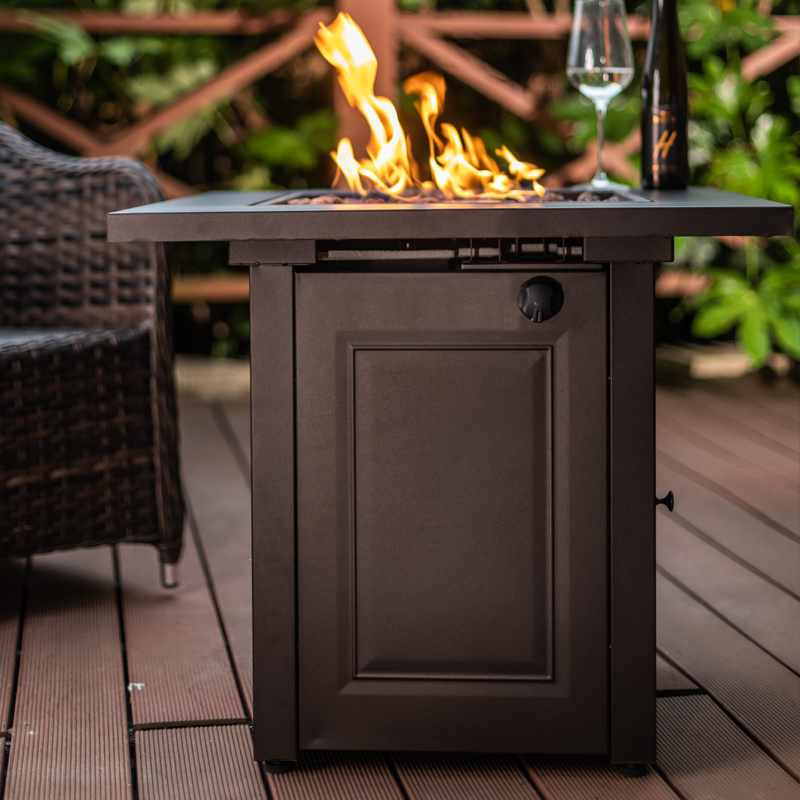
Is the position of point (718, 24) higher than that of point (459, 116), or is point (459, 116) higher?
point (718, 24)

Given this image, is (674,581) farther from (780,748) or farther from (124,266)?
(124,266)

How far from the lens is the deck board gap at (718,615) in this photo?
1495 mm

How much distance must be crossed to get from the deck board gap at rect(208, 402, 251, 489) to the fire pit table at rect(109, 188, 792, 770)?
1.27m

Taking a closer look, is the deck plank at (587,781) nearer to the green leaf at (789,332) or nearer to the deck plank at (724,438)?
the deck plank at (724,438)

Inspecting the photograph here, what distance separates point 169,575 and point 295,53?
2.21m

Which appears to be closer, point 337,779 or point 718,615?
point 337,779

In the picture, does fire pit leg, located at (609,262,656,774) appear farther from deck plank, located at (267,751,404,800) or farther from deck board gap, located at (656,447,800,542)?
deck board gap, located at (656,447,800,542)

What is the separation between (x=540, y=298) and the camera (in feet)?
3.59

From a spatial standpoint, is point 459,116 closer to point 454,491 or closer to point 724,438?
point 724,438

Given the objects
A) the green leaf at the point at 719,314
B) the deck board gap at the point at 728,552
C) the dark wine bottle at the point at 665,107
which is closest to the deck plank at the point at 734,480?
the deck board gap at the point at 728,552

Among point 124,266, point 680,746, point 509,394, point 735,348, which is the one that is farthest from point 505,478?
point 735,348

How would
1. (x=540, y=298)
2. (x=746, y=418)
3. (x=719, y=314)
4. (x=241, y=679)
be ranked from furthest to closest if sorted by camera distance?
(x=719, y=314) < (x=746, y=418) < (x=241, y=679) < (x=540, y=298)

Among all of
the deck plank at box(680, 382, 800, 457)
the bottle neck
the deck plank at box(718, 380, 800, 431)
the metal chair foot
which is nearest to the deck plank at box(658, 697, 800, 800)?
the metal chair foot

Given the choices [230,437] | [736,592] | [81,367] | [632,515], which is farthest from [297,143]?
[632,515]
